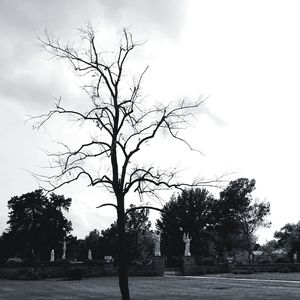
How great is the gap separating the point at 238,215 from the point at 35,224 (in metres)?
32.1

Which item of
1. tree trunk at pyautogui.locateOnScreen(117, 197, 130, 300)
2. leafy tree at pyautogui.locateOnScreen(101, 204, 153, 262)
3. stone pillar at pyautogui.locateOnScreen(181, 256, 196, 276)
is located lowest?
tree trunk at pyautogui.locateOnScreen(117, 197, 130, 300)

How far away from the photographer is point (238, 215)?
64.7m

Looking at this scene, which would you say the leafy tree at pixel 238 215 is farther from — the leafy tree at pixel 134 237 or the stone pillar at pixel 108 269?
the stone pillar at pixel 108 269

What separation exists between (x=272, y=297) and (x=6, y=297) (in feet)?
34.8

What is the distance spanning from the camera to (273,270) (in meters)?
39.3

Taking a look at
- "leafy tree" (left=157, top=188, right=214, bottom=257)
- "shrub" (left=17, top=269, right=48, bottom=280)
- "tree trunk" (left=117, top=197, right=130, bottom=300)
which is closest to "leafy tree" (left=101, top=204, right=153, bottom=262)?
"leafy tree" (left=157, top=188, right=214, bottom=257)

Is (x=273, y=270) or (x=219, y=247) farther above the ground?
(x=219, y=247)

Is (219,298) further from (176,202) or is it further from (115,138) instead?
(176,202)

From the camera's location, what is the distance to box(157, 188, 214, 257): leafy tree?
63.3 m

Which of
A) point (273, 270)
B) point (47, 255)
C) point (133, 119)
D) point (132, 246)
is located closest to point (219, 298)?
point (133, 119)

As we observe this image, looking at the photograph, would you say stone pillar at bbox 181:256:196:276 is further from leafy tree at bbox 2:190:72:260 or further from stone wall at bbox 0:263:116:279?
leafy tree at bbox 2:190:72:260

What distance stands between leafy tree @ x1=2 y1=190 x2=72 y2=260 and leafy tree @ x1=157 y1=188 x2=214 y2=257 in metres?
16.9

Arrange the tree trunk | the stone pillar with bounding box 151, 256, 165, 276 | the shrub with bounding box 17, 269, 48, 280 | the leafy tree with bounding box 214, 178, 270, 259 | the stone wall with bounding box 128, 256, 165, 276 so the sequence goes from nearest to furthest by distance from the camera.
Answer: the tree trunk → the shrub with bounding box 17, 269, 48, 280 → the stone wall with bounding box 128, 256, 165, 276 → the stone pillar with bounding box 151, 256, 165, 276 → the leafy tree with bounding box 214, 178, 270, 259

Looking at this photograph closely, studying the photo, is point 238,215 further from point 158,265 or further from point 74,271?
point 74,271
